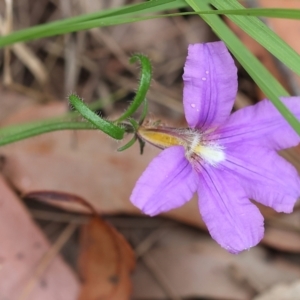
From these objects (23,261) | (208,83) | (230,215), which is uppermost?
(208,83)

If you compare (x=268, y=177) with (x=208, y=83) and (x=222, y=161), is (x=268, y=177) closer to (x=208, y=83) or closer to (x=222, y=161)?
(x=222, y=161)

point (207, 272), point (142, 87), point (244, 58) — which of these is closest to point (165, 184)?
point (142, 87)

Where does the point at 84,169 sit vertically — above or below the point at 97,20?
below

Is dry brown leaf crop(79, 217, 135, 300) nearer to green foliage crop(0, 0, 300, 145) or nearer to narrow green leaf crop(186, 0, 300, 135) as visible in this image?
green foliage crop(0, 0, 300, 145)

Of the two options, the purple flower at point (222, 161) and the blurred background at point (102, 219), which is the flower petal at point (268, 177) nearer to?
the purple flower at point (222, 161)

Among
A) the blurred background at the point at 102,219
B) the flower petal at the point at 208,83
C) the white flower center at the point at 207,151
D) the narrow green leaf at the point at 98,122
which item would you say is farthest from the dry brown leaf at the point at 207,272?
the narrow green leaf at the point at 98,122

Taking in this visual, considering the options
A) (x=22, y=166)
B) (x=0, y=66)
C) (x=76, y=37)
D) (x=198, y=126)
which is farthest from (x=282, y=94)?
(x=0, y=66)

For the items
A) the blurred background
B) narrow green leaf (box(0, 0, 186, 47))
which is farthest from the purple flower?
the blurred background
